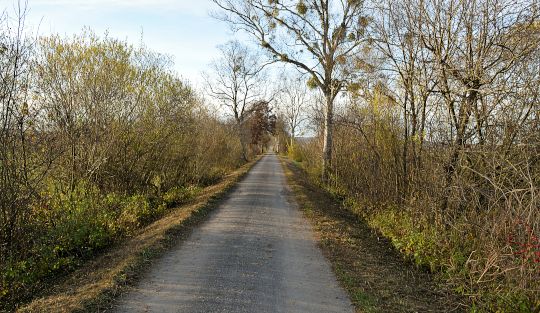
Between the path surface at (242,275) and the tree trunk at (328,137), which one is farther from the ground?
the tree trunk at (328,137)

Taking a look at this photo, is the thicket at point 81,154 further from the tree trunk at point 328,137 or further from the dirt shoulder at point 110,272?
the tree trunk at point 328,137

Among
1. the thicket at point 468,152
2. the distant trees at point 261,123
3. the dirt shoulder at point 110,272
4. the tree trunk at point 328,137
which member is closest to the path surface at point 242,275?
the dirt shoulder at point 110,272

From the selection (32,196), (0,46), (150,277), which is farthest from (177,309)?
(0,46)

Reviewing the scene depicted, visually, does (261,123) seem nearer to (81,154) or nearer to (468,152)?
(81,154)

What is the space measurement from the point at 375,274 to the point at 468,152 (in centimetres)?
295

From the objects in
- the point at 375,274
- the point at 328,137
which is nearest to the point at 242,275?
the point at 375,274

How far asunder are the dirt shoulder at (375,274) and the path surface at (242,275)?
26 cm

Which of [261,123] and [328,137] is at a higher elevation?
[261,123]

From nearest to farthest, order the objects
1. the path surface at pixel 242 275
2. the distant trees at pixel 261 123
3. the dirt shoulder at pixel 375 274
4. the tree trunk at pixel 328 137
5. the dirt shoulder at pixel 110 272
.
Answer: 1. the dirt shoulder at pixel 110 272
2. the path surface at pixel 242 275
3. the dirt shoulder at pixel 375 274
4. the tree trunk at pixel 328 137
5. the distant trees at pixel 261 123

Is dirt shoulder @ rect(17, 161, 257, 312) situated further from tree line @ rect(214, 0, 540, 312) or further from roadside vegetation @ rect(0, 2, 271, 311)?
tree line @ rect(214, 0, 540, 312)

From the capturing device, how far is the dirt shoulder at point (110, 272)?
5.16 meters

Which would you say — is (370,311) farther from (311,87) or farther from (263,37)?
(263,37)

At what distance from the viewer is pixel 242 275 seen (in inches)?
251

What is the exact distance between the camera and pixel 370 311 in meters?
5.18
